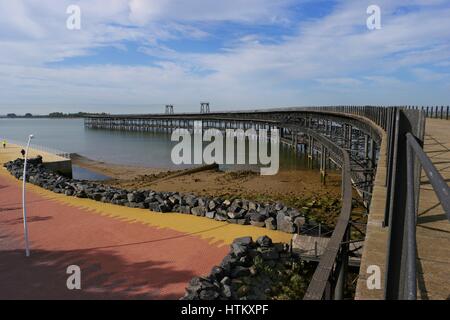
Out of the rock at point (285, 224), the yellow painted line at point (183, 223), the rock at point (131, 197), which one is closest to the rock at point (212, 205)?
the yellow painted line at point (183, 223)

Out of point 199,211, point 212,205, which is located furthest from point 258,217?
point 199,211

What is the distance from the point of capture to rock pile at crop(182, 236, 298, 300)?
25.7ft

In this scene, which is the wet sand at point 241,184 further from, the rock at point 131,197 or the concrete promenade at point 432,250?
the concrete promenade at point 432,250

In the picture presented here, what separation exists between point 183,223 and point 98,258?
3944mm

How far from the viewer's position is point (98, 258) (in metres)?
10.4

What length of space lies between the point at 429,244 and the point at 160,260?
8053mm

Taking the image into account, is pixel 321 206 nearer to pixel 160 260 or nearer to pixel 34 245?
pixel 160 260

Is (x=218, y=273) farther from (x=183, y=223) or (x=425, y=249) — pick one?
(x=425, y=249)

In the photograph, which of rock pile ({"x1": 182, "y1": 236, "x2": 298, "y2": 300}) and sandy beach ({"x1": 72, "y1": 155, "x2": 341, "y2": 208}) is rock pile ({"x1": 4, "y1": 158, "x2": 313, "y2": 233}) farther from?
sandy beach ({"x1": 72, "y1": 155, "x2": 341, "y2": 208})

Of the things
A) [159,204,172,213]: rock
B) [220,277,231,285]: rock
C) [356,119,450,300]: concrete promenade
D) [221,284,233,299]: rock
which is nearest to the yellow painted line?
[159,204,172,213]: rock

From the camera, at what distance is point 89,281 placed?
8969 millimetres

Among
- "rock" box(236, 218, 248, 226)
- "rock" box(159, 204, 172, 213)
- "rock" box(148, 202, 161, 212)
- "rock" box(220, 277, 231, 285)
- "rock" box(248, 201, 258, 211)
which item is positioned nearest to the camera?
"rock" box(220, 277, 231, 285)

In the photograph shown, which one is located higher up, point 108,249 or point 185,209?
point 185,209
